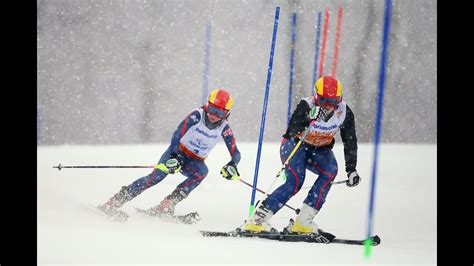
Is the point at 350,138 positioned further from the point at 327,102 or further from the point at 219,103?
the point at 219,103

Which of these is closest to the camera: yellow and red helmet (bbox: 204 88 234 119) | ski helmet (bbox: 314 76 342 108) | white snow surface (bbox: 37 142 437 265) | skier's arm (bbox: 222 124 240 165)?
white snow surface (bbox: 37 142 437 265)

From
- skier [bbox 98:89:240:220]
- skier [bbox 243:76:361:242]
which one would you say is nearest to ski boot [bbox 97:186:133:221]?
skier [bbox 98:89:240:220]

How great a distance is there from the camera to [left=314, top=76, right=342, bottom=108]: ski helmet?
4.47m

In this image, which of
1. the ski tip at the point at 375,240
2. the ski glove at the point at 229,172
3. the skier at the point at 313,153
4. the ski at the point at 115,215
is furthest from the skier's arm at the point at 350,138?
the ski at the point at 115,215

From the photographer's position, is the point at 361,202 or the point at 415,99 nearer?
the point at 361,202

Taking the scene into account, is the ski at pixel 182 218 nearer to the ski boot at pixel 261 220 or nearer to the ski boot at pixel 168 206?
the ski boot at pixel 168 206

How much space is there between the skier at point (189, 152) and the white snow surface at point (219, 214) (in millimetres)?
240

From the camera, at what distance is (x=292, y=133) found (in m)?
4.66

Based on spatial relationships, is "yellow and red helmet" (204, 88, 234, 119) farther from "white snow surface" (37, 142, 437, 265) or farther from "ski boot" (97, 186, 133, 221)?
"ski boot" (97, 186, 133, 221)

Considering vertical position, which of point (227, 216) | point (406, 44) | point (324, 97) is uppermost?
point (406, 44)

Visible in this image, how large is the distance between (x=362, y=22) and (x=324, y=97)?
719 centimetres

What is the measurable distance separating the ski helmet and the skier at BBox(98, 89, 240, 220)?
2.82 ft
